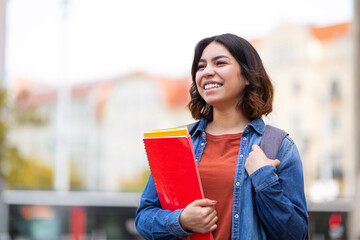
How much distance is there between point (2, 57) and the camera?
955 centimetres

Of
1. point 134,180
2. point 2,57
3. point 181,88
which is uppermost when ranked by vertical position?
point 2,57

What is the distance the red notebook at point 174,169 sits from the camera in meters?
1.59

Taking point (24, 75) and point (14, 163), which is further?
point (24, 75)

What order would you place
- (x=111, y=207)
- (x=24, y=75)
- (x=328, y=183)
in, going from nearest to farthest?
(x=111, y=207)
(x=328, y=183)
(x=24, y=75)

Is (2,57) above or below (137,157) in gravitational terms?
above

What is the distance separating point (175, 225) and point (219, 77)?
0.44 metres

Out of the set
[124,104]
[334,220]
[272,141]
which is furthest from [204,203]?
[124,104]

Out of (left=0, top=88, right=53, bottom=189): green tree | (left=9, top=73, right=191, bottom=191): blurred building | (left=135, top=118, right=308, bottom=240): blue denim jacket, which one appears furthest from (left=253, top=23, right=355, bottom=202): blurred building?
(left=135, top=118, right=308, bottom=240): blue denim jacket

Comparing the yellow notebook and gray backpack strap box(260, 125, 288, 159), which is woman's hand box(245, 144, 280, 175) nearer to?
gray backpack strap box(260, 125, 288, 159)

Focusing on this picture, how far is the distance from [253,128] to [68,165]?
170 ft

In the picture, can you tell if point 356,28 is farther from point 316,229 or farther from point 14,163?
point 14,163

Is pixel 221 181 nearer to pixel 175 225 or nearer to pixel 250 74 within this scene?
pixel 175 225

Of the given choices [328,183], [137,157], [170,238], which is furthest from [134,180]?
[170,238]

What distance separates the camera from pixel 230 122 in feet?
5.76
